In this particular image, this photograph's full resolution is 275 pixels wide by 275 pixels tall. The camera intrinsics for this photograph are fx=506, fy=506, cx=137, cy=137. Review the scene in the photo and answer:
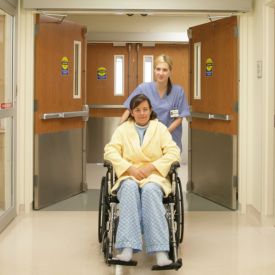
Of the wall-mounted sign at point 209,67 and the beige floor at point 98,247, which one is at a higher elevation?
the wall-mounted sign at point 209,67

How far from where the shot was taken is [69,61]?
18.2 ft

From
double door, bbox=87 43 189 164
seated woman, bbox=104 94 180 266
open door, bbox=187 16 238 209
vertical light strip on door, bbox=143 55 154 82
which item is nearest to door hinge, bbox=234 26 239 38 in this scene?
open door, bbox=187 16 238 209

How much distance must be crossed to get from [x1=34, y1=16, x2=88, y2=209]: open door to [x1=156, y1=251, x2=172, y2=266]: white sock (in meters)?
2.16

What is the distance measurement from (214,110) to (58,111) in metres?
1.64

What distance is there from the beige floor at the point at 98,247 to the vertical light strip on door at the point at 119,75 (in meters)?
3.57

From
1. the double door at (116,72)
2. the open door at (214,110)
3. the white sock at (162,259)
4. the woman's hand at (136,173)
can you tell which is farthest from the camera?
the double door at (116,72)

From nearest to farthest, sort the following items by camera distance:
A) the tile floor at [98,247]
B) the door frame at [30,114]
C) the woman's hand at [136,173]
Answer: the tile floor at [98,247] → the woman's hand at [136,173] → the door frame at [30,114]

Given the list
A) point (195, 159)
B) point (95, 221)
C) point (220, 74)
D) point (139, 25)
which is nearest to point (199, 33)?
point (220, 74)

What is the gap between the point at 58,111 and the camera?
17.4 feet

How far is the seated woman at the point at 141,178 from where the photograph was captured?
3.11 m

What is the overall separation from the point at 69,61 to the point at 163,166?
2.53 m

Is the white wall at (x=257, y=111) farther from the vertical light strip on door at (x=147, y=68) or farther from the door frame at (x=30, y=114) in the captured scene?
the vertical light strip on door at (x=147, y=68)

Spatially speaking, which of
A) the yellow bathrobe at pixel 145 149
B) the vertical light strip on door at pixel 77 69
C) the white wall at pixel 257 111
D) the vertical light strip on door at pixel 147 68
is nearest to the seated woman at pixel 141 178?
the yellow bathrobe at pixel 145 149

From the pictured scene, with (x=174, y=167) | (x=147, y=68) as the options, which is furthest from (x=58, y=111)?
(x=147, y=68)
